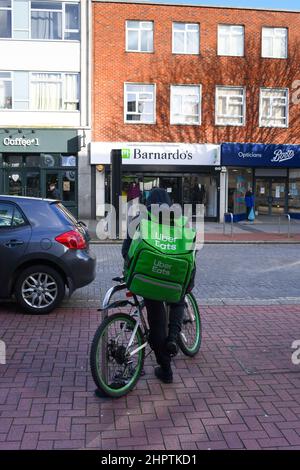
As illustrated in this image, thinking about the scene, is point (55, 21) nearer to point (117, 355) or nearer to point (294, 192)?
point (294, 192)

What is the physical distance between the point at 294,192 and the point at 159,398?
22.7 m

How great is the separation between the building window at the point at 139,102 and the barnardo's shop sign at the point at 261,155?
12.2 ft

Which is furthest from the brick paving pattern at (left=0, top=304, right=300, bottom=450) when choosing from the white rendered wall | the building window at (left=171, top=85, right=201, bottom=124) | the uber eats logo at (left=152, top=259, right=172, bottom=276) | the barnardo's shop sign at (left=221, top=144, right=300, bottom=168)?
the white rendered wall

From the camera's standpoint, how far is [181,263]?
13.3 ft

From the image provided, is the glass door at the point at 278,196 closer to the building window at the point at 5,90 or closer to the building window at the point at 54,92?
the building window at the point at 54,92

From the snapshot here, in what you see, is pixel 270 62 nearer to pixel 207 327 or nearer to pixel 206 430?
pixel 207 327

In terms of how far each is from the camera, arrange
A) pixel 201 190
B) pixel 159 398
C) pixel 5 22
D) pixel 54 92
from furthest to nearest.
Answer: pixel 201 190 → pixel 54 92 → pixel 5 22 → pixel 159 398

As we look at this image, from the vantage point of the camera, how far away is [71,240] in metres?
6.89

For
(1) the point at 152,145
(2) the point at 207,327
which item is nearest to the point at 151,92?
(1) the point at 152,145

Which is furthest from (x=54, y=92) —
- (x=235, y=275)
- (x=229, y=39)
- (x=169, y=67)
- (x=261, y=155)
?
(x=235, y=275)

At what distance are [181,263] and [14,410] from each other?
1684 mm

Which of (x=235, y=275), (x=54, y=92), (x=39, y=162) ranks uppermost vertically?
(x=54, y=92)

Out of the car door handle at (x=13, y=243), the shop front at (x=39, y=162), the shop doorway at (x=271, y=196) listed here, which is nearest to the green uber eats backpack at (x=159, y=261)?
the car door handle at (x=13, y=243)

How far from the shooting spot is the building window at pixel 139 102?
Answer: 23.2 m
